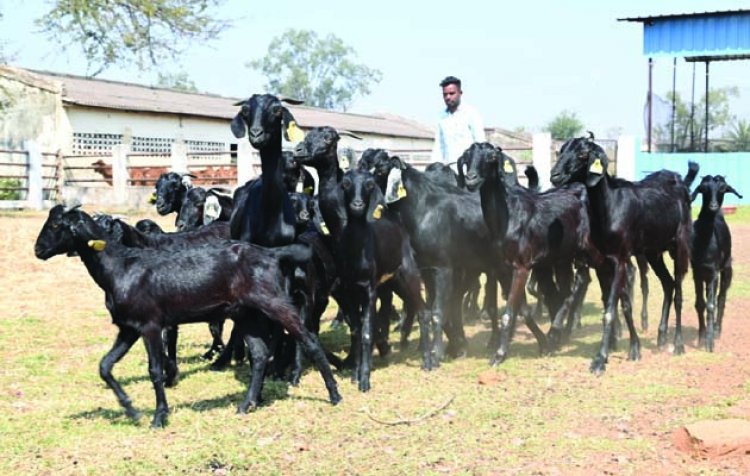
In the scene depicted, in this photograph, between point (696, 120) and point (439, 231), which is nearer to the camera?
point (439, 231)

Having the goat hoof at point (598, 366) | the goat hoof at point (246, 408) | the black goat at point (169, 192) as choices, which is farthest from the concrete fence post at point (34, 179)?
the goat hoof at point (598, 366)

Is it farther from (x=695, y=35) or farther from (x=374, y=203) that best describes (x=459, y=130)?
(x=695, y=35)

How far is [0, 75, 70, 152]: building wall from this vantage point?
30031 millimetres

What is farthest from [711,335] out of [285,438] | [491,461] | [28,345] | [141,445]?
[28,345]

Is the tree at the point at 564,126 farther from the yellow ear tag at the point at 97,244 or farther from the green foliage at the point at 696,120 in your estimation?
the yellow ear tag at the point at 97,244

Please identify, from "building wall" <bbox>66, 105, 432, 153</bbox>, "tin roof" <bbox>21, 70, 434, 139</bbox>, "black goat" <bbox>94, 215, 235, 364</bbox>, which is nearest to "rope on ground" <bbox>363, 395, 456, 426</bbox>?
"black goat" <bbox>94, 215, 235, 364</bbox>

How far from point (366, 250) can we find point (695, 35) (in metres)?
23.3

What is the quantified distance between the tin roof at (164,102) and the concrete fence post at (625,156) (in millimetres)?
16599

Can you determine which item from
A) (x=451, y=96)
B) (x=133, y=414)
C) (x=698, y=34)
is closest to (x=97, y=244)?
(x=133, y=414)

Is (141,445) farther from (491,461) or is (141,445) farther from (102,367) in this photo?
(491,461)

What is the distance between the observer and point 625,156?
2153 centimetres

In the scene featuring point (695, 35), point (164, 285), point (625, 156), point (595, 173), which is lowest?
point (164, 285)

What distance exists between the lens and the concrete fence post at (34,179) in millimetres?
23453

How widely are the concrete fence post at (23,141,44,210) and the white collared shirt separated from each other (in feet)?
50.9
